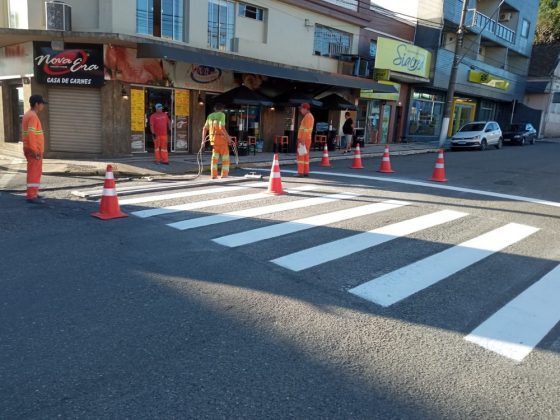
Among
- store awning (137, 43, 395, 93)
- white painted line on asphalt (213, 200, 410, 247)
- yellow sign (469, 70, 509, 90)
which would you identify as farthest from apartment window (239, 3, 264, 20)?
yellow sign (469, 70, 509, 90)

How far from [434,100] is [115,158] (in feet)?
81.0

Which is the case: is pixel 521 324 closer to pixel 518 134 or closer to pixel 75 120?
pixel 75 120

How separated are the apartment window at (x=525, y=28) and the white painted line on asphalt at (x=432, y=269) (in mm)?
42632

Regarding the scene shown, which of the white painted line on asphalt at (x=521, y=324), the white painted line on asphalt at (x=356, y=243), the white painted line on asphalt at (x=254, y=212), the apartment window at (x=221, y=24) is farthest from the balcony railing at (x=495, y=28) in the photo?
the white painted line on asphalt at (x=521, y=324)

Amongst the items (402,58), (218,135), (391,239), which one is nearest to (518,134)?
(402,58)

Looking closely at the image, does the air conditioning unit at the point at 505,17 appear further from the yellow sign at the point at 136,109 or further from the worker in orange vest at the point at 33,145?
the worker in orange vest at the point at 33,145

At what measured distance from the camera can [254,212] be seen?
808cm

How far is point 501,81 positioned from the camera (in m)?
37.7

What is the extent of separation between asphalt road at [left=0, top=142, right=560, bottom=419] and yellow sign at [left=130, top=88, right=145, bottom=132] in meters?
9.65

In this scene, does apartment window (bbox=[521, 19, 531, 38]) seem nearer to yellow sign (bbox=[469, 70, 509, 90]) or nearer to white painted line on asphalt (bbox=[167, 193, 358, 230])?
yellow sign (bbox=[469, 70, 509, 90])

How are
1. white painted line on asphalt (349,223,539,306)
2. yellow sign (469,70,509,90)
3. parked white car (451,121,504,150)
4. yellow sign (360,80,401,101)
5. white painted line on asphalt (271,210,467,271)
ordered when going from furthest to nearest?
yellow sign (469,70,509,90) < parked white car (451,121,504,150) < yellow sign (360,80,401,101) < white painted line on asphalt (271,210,467,271) < white painted line on asphalt (349,223,539,306)

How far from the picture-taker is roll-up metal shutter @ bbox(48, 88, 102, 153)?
16.0 metres

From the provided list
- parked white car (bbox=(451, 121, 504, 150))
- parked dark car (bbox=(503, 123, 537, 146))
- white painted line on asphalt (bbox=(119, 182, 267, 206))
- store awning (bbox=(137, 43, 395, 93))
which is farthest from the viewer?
parked dark car (bbox=(503, 123, 537, 146))

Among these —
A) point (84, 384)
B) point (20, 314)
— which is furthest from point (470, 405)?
point (20, 314)
